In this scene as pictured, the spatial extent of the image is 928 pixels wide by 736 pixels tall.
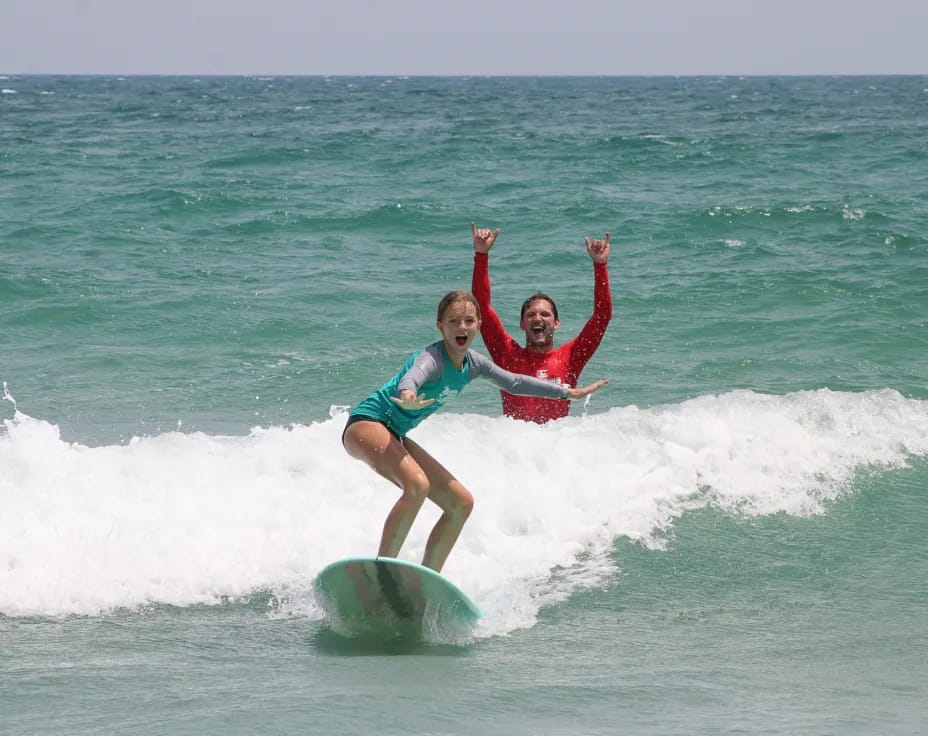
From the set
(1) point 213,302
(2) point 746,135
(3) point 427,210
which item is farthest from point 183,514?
(2) point 746,135

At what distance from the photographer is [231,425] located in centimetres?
974

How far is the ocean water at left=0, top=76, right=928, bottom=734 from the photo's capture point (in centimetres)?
494

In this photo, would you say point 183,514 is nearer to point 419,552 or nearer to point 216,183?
point 419,552

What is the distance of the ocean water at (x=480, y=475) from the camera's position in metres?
4.94

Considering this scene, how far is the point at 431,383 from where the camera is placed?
552 centimetres

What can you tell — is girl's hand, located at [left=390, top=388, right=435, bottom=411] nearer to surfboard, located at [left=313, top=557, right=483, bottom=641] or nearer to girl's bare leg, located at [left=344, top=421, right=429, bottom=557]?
girl's bare leg, located at [left=344, top=421, right=429, bottom=557]

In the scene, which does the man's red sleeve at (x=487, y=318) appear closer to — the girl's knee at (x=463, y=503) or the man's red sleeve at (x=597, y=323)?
the man's red sleeve at (x=597, y=323)

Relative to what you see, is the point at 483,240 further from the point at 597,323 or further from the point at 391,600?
the point at 391,600

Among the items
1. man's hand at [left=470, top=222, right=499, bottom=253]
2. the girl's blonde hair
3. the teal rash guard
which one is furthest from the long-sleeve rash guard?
the girl's blonde hair

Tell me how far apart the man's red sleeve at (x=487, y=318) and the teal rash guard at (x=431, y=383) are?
102cm

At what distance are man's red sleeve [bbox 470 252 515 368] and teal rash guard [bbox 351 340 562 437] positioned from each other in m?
1.02

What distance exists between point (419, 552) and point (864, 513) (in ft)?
9.40

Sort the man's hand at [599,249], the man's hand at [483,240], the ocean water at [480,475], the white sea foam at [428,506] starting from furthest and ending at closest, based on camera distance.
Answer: the man's hand at [599,249]
the man's hand at [483,240]
the white sea foam at [428,506]
the ocean water at [480,475]

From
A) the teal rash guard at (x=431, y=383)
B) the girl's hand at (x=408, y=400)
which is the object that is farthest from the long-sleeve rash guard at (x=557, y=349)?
the girl's hand at (x=408, y=400)
